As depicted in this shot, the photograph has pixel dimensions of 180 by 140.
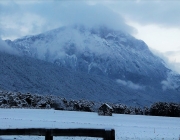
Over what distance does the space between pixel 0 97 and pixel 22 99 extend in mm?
9099

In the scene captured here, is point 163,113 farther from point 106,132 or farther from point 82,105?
point 106,132

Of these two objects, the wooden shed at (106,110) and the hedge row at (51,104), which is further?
the hedge row at (51,104)

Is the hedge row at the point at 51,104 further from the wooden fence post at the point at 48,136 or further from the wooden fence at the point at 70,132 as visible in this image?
the wooden fence post at the point at 48,136

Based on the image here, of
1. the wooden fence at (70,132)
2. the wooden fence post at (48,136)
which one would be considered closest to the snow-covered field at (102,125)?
the wooden fence at (70,132)

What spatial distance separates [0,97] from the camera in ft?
369

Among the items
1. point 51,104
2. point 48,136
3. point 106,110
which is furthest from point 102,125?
point 51,104

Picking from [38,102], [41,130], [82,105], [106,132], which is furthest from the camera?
[82,105]

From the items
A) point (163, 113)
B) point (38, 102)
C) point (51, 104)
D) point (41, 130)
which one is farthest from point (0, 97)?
point (41, 130)

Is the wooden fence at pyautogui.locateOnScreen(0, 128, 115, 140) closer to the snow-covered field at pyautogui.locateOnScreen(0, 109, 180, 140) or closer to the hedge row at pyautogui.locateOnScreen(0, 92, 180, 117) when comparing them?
the snow-covered field at pyautogui.locateOnScreen(0, 109, 180, 140)

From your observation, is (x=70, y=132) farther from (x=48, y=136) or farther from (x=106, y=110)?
(x=106, y=110)

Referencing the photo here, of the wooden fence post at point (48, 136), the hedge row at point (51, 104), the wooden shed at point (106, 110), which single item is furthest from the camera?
the hedge row at point (51, 104)

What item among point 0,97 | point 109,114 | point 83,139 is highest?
point 0,97

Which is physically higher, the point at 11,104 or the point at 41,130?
the point at 11,104

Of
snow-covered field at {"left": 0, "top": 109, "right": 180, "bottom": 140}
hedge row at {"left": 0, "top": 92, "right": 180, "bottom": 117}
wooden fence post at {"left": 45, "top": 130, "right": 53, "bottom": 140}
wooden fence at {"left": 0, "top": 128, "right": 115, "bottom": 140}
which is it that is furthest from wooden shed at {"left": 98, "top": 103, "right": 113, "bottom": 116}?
wooden fence post at {"left": 45, "top": 130, "right": 53, "bottom": 140}
